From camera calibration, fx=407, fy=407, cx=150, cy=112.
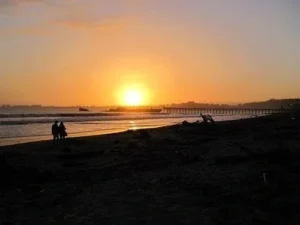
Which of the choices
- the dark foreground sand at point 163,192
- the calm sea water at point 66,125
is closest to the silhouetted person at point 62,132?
the calm sea water at point 66,125

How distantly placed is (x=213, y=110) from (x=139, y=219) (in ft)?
592

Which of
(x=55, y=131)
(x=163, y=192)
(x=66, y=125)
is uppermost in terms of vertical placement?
(x=66, y=125)

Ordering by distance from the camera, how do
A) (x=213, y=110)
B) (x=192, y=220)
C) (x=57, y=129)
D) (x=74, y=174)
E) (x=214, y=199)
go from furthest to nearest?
(x=213, y=110) → (x=57, y=129) → (x=74, y=174) → (x=214, y=199) → (x=192, y=220)

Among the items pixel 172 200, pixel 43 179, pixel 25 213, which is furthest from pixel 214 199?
pixel 43 179

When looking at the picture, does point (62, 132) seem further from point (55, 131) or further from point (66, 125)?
point (66, 125)

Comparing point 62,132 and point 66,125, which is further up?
point 66,125

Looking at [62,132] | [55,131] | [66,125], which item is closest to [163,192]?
[55,131]

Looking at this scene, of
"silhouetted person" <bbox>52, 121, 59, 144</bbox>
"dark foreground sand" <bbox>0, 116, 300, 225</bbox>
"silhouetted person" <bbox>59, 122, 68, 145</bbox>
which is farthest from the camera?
"silhouetted person" <bbox>59, 122, 68, 145</bbox>

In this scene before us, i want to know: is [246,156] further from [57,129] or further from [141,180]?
[57,129]

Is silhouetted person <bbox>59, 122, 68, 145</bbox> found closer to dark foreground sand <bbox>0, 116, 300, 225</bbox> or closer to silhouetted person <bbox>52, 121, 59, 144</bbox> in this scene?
silhouetted person <bbox>52, 121, 59, 144</bbox>

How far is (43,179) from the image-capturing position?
46.1 feet

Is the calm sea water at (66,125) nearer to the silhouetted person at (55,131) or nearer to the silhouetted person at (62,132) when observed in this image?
the silhouetted person at (55,131)

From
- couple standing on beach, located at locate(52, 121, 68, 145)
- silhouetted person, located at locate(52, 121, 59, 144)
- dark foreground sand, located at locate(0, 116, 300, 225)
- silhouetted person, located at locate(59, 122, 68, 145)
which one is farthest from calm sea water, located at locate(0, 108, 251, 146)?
dark foreground sand, located at locate(0, 116, 300, 225)

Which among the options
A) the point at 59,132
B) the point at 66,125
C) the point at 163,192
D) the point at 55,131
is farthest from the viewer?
the point at 66,125
